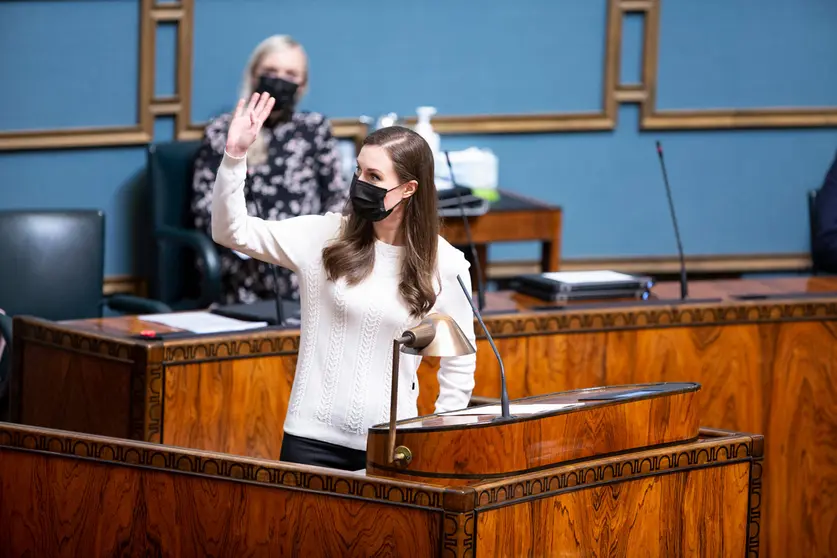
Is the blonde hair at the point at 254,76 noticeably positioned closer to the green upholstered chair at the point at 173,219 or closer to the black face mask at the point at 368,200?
the green upholstered chair at the point at 173,219

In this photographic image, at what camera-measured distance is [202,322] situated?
3.62 meters

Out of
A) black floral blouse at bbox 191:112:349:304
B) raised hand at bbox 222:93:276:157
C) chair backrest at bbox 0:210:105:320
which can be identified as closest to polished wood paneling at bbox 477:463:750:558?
raised hand at bbox 222:93:276:157

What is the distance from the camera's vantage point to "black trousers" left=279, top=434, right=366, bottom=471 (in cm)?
281

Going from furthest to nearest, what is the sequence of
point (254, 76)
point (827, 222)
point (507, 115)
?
point (507, 115) < point (254, 76) < point (827, 222)

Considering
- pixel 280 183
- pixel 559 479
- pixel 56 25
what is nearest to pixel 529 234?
pixel 280 183

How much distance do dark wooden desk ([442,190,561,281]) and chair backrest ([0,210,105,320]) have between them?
1224 mm

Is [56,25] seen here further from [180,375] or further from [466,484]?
[466,484]

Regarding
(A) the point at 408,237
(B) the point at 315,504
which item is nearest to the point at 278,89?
(A) the point at 408,237

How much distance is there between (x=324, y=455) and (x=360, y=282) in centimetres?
35

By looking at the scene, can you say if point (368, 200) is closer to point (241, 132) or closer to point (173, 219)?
point (241, 132)

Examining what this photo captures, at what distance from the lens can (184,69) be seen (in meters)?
5.05

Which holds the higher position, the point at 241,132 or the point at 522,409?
the point at 241,132

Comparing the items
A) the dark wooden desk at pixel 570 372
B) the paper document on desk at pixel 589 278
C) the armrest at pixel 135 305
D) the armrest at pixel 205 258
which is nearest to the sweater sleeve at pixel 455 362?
the dark wooden desk at pixel 570 372

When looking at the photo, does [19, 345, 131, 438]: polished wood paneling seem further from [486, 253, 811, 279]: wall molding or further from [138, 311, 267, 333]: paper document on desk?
[486, 253, 811, 279]: wall molding
